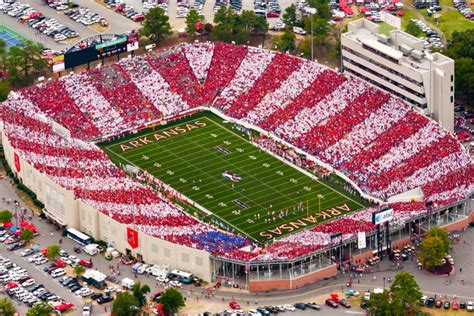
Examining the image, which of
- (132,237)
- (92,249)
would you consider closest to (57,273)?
(92,249)

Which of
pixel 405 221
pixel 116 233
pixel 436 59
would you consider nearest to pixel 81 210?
pixel 116 233

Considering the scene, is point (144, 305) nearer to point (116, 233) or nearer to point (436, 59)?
point (116, 233)

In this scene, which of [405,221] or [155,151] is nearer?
[405,221]

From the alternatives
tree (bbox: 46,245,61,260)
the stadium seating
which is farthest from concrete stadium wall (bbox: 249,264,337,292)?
tree (bbox: 46,245,61,260)

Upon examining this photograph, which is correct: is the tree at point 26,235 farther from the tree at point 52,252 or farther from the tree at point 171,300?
the tree at point 171,300

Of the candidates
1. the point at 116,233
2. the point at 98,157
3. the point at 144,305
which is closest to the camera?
the point at 144,305

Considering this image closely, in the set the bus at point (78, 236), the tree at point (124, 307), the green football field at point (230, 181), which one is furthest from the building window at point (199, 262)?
the bus at point (78, 236)

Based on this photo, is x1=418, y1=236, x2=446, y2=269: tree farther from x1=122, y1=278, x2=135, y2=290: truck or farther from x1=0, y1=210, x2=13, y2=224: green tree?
x1=0, y1=210, x2=13, y2=224: green tree
